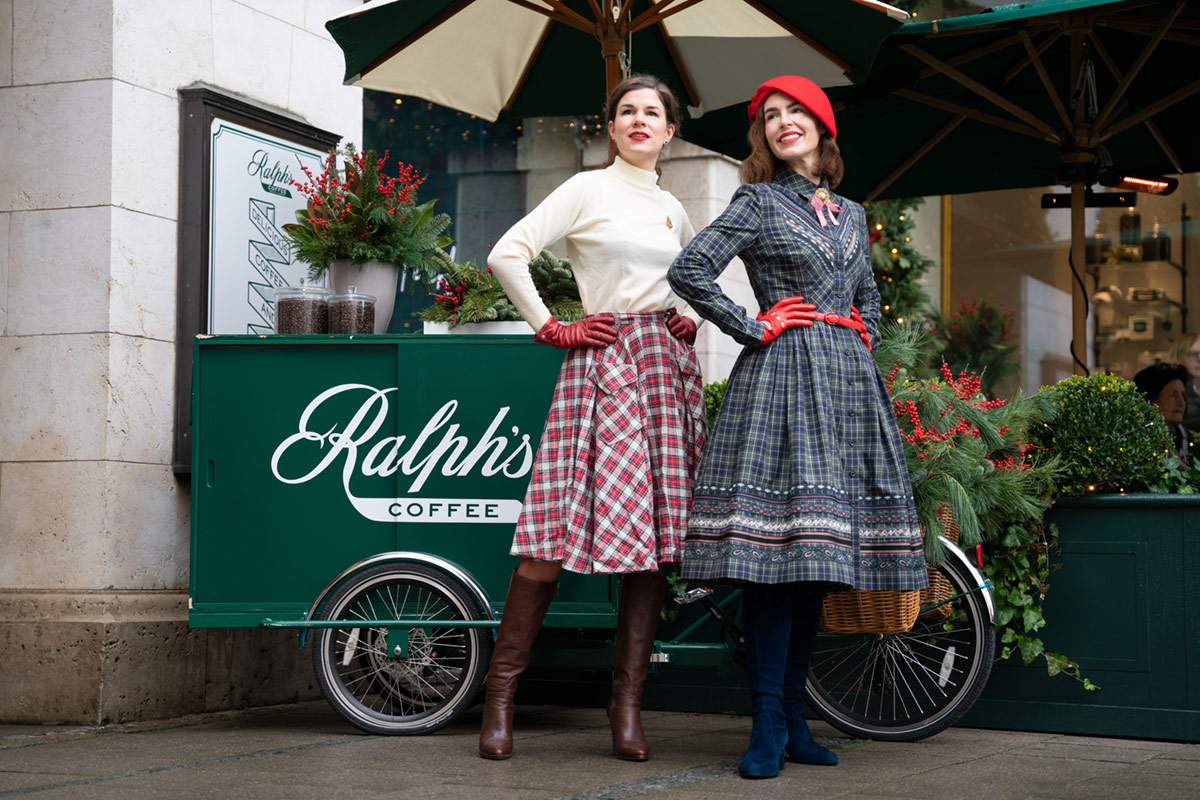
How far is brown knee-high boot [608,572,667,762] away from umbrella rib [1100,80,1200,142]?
4.01 metres

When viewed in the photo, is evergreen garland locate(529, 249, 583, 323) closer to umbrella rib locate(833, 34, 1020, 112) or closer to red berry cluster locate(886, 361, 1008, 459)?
red berry cluster locate(886, 361, 1008, 459)

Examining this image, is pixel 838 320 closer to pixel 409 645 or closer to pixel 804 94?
pixel 804 94

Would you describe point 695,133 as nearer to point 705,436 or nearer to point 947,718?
point 705,436

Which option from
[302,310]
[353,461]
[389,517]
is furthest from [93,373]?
[389,517]

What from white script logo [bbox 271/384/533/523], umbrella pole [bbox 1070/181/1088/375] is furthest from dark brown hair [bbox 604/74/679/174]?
umbrella pole [bbox 1070/181/1088/375]

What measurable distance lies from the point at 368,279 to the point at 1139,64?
12.4 ft

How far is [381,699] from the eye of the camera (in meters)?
5.23

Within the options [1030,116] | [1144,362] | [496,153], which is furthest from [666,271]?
[1144,362]

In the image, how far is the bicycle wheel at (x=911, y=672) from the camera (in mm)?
4668

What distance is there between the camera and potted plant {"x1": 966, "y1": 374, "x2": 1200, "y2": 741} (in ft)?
16.2

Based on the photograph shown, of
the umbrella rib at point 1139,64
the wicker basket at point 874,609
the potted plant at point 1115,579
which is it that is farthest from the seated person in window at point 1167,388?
the wicker basket at point 874,609

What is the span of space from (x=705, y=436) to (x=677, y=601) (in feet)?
2.73

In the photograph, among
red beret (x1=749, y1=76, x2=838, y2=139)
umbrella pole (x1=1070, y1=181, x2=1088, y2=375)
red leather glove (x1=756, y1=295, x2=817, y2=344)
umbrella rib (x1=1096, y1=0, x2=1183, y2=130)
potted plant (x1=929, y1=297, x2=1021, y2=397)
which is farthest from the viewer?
potted plant (x1=929, y1=297, x2=1021, y2=397)

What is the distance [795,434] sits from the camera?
13.3 ft
